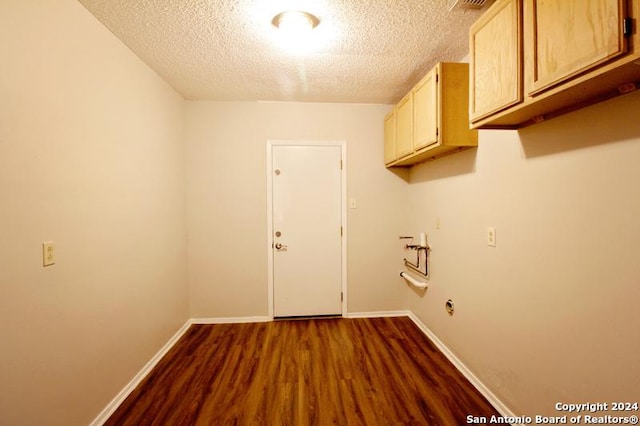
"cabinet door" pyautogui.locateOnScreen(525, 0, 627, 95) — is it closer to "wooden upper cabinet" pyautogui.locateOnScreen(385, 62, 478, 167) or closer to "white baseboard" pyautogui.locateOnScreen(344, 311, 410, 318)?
"wooden upper cabinet" pyautogui.locateOnScreen(385, 62, 478, 167)

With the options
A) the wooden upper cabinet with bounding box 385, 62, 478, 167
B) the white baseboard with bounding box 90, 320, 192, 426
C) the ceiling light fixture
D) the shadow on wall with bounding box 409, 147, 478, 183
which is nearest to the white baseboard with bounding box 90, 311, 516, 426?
the white baseboard with bounding box 90, 320, 192, 426

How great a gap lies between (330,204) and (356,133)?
A: 2.88 feet

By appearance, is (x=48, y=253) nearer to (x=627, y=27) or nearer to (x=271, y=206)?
(x=271, y=206)

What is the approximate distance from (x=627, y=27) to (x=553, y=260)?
1.00 meters

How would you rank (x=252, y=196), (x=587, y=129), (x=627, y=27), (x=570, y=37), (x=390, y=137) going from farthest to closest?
(x=252, y=196) < (x=390, y=137) < (x=587, y=129) < (x=570, y=37) < (x=627, y=27)

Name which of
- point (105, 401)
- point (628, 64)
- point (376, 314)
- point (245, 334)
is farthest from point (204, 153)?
point (628, 64)

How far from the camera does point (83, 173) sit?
1543mm

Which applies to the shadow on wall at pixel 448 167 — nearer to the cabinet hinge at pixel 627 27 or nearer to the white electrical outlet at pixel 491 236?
the white electrical outlet at pixel 491 236

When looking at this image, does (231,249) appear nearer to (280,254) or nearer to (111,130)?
(280,254)

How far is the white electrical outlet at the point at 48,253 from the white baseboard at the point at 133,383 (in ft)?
3.38

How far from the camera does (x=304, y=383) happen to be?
6.62ft

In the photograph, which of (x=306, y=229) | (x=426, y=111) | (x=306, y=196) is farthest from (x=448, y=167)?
(x=306, y=229)

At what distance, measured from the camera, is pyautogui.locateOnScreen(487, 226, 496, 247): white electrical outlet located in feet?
5.77

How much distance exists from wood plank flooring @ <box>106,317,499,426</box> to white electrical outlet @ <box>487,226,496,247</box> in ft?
3.46
